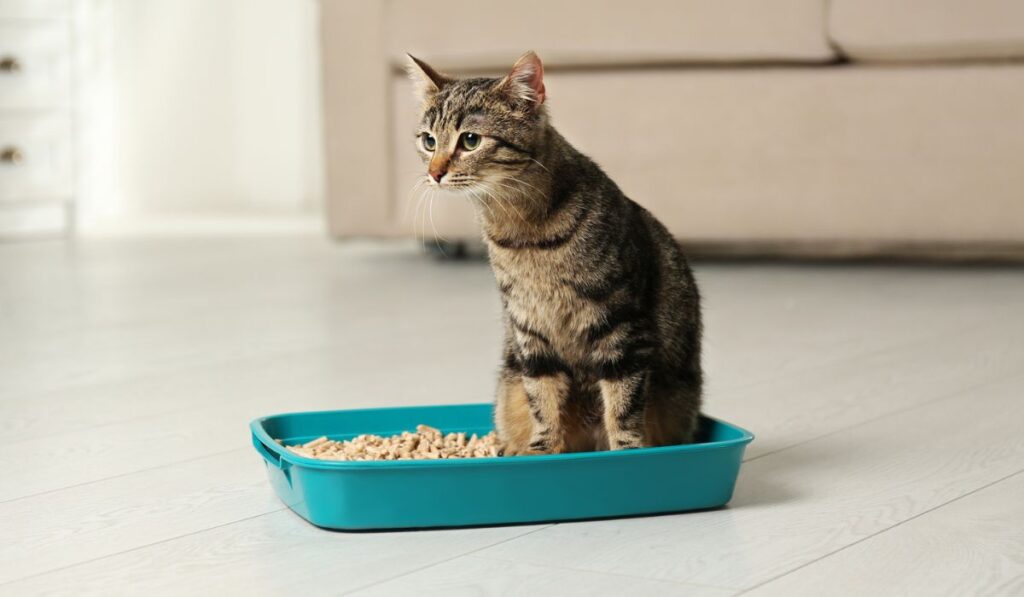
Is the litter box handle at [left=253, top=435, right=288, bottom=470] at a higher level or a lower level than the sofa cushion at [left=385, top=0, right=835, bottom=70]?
lower

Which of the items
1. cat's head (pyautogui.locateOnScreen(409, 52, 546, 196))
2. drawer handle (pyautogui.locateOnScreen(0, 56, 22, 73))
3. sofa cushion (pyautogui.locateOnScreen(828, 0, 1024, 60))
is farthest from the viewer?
drawer handle (pyautogui.locateOnScreen(0, 56, 22, 73))

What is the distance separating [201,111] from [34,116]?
799mm

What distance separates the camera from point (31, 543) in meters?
1.12

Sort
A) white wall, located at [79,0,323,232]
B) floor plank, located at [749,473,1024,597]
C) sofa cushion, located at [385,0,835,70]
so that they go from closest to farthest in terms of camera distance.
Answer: floor plank, located at [749,473,1024,597] < sofa cushion, located at [385,0,835,70] < white wall, located at [79,0,323,232]

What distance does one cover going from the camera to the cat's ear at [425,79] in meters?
1.29

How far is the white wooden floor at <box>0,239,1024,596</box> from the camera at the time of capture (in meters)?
1.04

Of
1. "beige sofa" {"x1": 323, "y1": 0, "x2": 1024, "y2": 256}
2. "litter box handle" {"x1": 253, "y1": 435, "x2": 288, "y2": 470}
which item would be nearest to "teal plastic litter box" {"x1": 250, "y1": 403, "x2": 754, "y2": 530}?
"litter box handle" {"x1": 253, "y1": 435, "x2": 288, "y2": 470}

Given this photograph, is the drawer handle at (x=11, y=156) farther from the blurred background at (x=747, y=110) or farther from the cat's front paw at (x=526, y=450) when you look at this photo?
the cat's front paw at (x=526, y=450)

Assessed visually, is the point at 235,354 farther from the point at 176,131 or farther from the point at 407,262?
the point at 176,131

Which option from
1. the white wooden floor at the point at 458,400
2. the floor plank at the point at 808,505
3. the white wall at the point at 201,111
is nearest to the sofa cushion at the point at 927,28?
the white wooden floor at the point at 458,400

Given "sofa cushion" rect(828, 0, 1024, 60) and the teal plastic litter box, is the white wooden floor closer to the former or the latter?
the teal plastic litter box

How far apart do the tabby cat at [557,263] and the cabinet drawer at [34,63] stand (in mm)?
2952

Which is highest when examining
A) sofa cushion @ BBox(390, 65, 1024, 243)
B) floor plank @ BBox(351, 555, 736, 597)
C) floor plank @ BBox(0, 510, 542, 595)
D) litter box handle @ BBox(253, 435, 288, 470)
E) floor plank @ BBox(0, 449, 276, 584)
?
sofa cushion @ BBox(390, 65, 1024, 243)

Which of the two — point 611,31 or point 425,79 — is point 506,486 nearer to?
point 425,79
